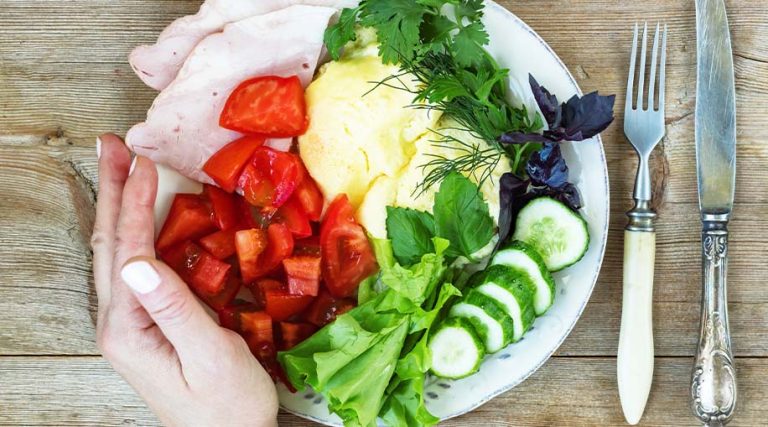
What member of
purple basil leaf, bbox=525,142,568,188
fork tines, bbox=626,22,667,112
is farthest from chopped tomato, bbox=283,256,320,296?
fork tines, bbox=626,22,667,112

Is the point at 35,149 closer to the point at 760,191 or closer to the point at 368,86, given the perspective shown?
the point at 368,86

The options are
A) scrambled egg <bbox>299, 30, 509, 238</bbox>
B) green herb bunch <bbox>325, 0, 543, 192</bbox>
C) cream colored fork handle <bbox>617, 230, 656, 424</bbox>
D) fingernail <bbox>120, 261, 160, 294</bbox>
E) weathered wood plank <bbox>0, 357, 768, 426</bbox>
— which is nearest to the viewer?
fingernail <bbox>120, 261, 160, 294</bbox>

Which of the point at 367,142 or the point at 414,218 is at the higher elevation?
the point at 367,142

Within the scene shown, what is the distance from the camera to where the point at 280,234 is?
1.85 metres

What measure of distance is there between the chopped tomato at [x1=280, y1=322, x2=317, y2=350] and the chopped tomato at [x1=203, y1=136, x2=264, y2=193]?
0.40 metres

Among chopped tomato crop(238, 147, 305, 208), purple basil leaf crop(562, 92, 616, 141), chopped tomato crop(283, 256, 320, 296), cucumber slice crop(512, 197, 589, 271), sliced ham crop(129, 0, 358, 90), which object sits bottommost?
chopped tomato crop(283, 256, 320, 296)

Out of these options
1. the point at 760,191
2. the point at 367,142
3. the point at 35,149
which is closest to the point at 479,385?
the point at 367,142

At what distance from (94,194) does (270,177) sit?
582 millimetres

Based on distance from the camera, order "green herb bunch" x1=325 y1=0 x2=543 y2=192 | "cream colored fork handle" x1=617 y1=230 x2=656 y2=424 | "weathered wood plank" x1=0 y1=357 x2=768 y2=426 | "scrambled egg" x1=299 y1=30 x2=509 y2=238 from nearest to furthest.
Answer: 1. "green herb bunch" x1=325 y1=0 x2=543 y2=192
2. "scrambled egg" x1=299 y1=30 x2=509 y2=238
3. "cream colored fork handle" x1=617 y1=230 x2=656 y2=424
4. "weathered wood plank" x1=0 y1=357 x2=768 y2=426

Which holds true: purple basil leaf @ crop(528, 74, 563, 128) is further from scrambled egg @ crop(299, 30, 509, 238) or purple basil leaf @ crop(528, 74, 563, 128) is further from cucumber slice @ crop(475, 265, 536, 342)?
cucumber slice @ crop(475, 265, 536, 342)

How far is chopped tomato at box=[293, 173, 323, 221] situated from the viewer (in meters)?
1.89

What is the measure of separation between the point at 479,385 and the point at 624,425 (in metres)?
0.49

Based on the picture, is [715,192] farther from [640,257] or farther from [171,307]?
[171,307]

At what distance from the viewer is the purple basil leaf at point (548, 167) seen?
1.79 meters
